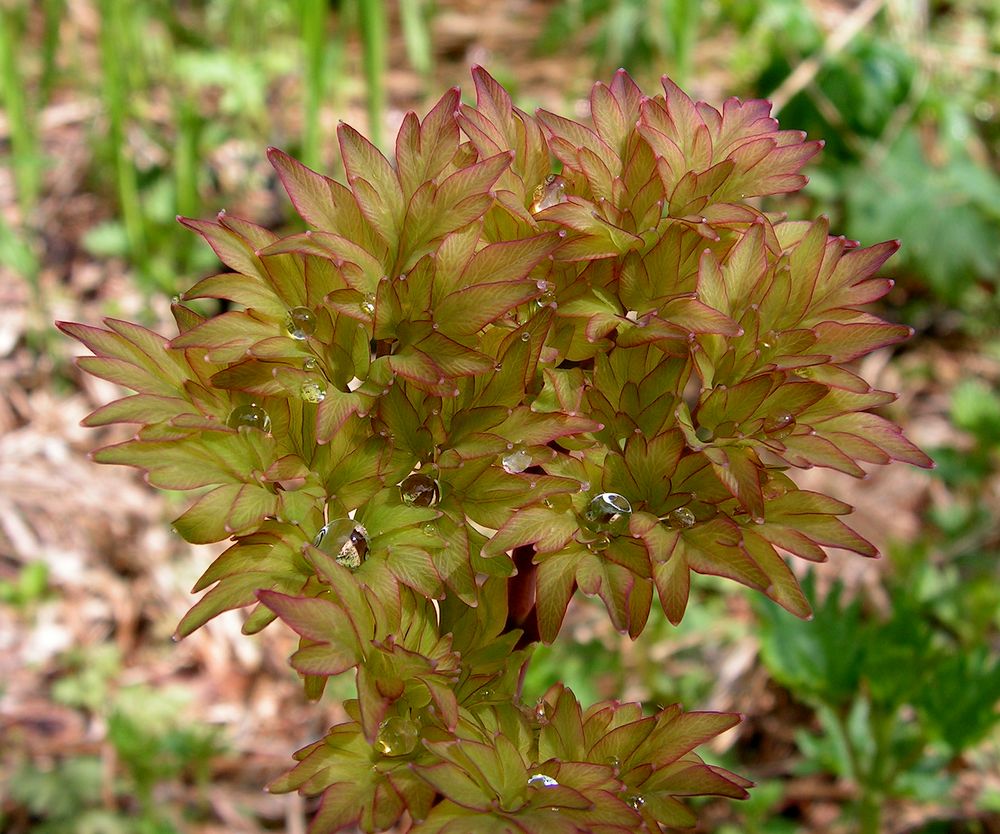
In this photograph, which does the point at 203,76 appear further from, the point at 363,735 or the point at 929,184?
the point at 363,735

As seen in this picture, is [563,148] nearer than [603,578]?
No

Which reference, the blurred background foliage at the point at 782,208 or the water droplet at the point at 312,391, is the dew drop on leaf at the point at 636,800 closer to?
the water droplet at the point at 312,391

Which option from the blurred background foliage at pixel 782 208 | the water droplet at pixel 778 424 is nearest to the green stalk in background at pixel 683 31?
the blurred background foliage at pixel 782 208

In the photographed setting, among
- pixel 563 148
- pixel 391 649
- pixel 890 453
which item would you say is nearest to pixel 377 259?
pixel 563 148

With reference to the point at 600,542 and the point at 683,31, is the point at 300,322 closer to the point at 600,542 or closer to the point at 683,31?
the point at 600,542

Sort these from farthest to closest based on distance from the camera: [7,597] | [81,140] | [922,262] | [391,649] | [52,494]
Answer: [81,140]
[922,262]
[52,494]
[7,597]
[391,649]

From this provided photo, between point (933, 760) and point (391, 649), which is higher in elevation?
point (391, 649)

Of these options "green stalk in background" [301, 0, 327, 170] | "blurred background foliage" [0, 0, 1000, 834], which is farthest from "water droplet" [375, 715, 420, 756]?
"green stalk in background" [301, 0, 327, 170]

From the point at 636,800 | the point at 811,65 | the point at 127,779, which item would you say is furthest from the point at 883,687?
the point at 811,65
